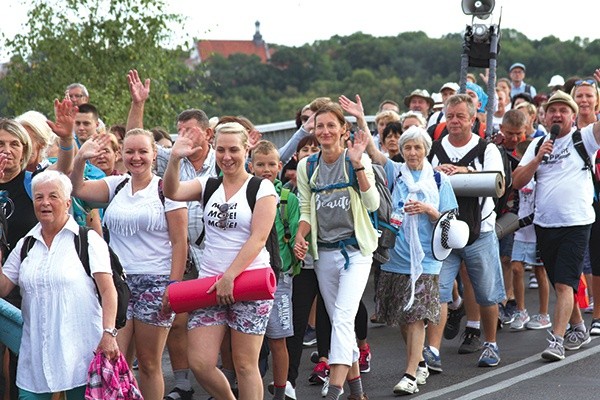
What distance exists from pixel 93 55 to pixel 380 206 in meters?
14.3

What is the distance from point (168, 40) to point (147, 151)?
14282 mm

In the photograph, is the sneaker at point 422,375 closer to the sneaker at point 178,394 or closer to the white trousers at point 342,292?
the white trousers at point 342,292

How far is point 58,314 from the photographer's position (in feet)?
21.7

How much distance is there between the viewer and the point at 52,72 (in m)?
22.0

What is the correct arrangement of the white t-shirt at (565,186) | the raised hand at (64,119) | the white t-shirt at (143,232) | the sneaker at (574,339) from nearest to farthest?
the raised hand at (64,119) → the white t-shirt at (143,232) → the white t-shirt at (565,186) → the sneaker at (574,339)

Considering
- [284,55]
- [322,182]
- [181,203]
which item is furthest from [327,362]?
[284,55]

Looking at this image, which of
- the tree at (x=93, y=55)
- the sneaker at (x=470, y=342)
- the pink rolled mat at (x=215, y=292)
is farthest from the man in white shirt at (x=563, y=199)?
the tree at (x=93, y=55)

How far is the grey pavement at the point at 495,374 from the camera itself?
8875mm

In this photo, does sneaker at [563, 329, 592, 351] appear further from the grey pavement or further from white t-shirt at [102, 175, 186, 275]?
white t-shirt at [102, 175, 186, 275]

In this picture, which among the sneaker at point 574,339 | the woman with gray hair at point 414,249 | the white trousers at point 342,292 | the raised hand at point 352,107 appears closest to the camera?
the white trousers at point 342,292

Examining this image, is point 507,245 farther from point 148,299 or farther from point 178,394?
point 148,299

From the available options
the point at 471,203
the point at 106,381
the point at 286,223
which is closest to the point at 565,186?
the point at 471,203

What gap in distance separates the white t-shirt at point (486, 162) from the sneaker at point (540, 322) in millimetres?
1646

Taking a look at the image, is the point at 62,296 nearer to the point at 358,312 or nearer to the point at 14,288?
the point at 14,288
